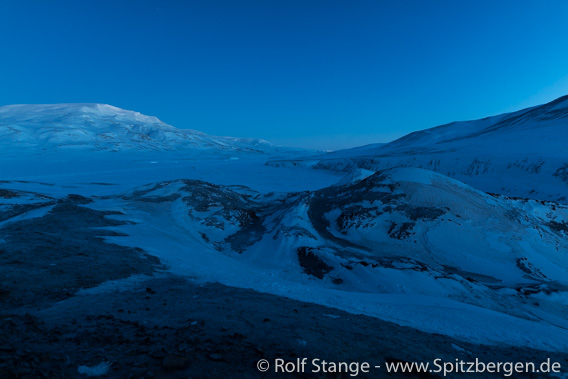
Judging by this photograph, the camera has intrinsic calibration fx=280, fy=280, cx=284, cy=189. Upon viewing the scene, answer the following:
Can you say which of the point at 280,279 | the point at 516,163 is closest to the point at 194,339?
the point at 280,279

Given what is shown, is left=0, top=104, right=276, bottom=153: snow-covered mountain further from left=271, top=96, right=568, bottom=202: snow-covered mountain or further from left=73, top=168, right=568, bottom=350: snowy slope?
left=73, top=168, right=568, bottom=350: snowy slope

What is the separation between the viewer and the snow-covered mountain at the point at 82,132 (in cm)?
9264

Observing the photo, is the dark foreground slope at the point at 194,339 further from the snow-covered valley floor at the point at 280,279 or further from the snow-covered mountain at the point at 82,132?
the snow-covered mountain at the point at 82,132

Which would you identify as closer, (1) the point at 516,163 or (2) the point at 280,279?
(2) the point at 280,279

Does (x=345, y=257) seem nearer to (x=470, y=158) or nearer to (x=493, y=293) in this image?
(x=493, y=293)

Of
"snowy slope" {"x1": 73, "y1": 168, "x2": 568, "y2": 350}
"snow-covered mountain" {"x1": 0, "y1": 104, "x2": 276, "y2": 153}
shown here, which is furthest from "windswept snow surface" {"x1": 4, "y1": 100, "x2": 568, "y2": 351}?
"snow-covered mountain" {"x1": 0, "y1": 104, "x2": 276, "y2": 153}

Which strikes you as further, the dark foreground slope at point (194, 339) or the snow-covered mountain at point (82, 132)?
the snow-covered mountain at point (82, 132)

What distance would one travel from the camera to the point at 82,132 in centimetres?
10812

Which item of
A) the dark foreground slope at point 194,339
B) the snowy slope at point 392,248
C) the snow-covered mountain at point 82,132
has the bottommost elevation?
the snowy slope at point 392,248

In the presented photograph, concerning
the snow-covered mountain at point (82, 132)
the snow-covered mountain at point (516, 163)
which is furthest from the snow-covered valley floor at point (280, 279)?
the snow-covered mountain at point (82, 132)

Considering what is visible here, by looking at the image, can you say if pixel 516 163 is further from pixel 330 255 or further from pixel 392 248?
pixel 330 255

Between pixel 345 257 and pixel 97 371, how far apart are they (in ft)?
35.6

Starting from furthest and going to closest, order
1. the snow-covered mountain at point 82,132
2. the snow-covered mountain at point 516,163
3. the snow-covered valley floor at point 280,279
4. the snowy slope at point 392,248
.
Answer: the snow-covered mountain at point 82,132
the snow-covered mountain at point 516,163
the snowy slope at point 392,248
the snow-covered valley floor at point 280,279

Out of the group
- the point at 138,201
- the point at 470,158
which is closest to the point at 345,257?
the point at 138,201
